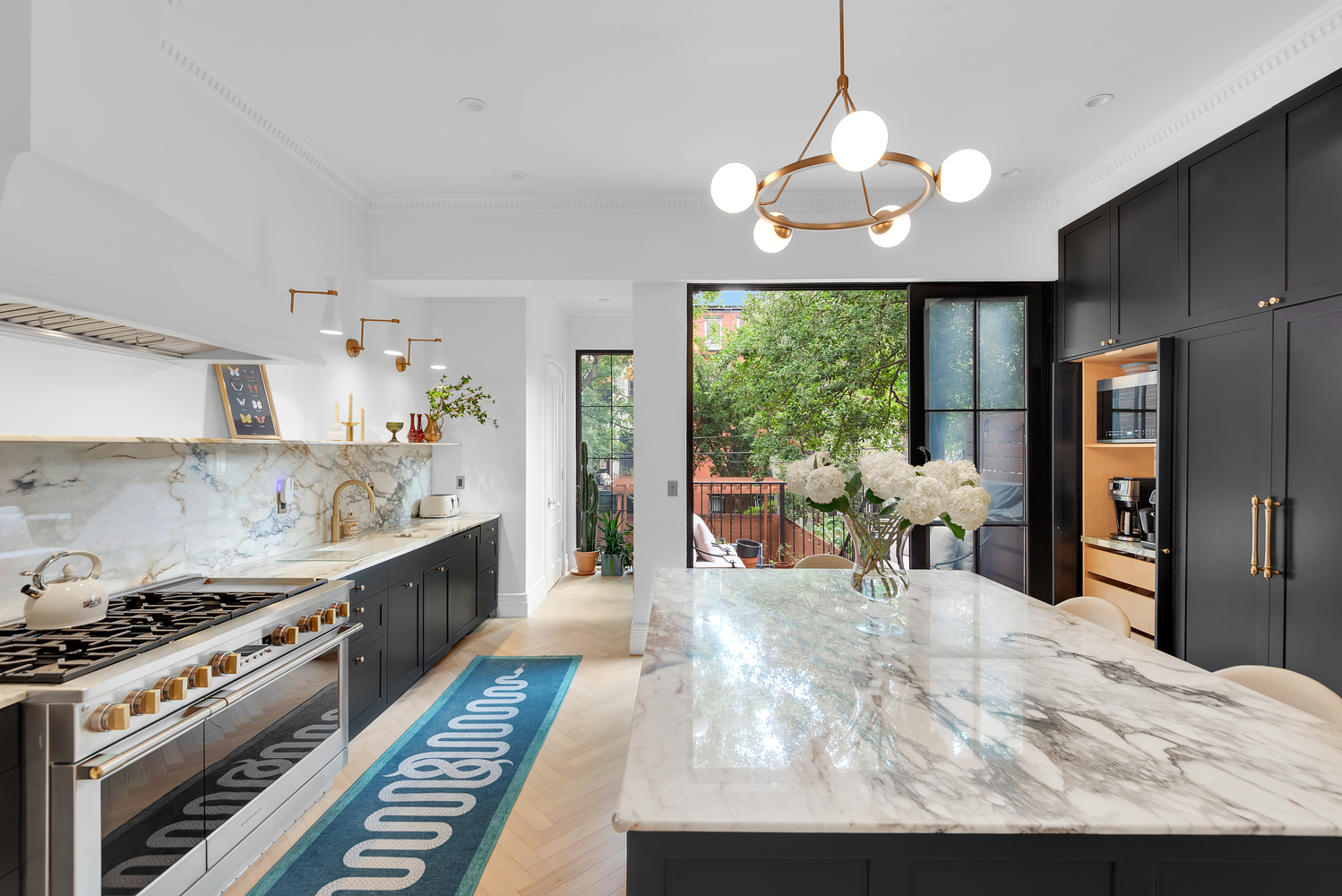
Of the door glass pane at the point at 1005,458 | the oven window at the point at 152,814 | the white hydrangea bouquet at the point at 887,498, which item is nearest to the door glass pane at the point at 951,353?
the door glass pane at the point at 1005,458

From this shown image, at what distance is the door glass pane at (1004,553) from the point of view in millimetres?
3912

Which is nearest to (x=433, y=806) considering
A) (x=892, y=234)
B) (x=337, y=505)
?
(x=337, y=505)

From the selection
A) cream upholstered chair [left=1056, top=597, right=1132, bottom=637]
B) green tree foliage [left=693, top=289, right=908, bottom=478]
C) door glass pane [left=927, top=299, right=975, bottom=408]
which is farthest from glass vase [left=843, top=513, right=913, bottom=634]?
green tree foliage [left=693, top=289, right=908, bottom=478]

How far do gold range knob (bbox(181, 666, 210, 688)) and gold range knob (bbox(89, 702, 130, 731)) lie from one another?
196 millimetres

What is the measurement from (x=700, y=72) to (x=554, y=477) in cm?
387

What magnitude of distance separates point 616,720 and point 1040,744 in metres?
2.28

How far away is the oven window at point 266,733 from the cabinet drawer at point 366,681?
31cm

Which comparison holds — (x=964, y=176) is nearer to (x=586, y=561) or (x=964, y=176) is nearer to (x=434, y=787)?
(x=434, y=787)

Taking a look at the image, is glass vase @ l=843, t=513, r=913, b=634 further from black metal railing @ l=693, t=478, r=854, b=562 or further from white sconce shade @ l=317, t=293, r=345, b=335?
black metal railing @ l=693, t=478, r=854, b=562

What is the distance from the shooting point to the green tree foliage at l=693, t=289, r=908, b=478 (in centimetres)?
698

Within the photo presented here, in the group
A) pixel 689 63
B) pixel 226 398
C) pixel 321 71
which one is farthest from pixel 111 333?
pixel 689 63

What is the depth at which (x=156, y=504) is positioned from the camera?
7.41 feet

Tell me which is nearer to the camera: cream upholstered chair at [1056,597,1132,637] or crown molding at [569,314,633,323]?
cream upholstered chair at [1056,597,1132,637]

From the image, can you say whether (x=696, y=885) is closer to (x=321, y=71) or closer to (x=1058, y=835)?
(x=1058, y=835)
